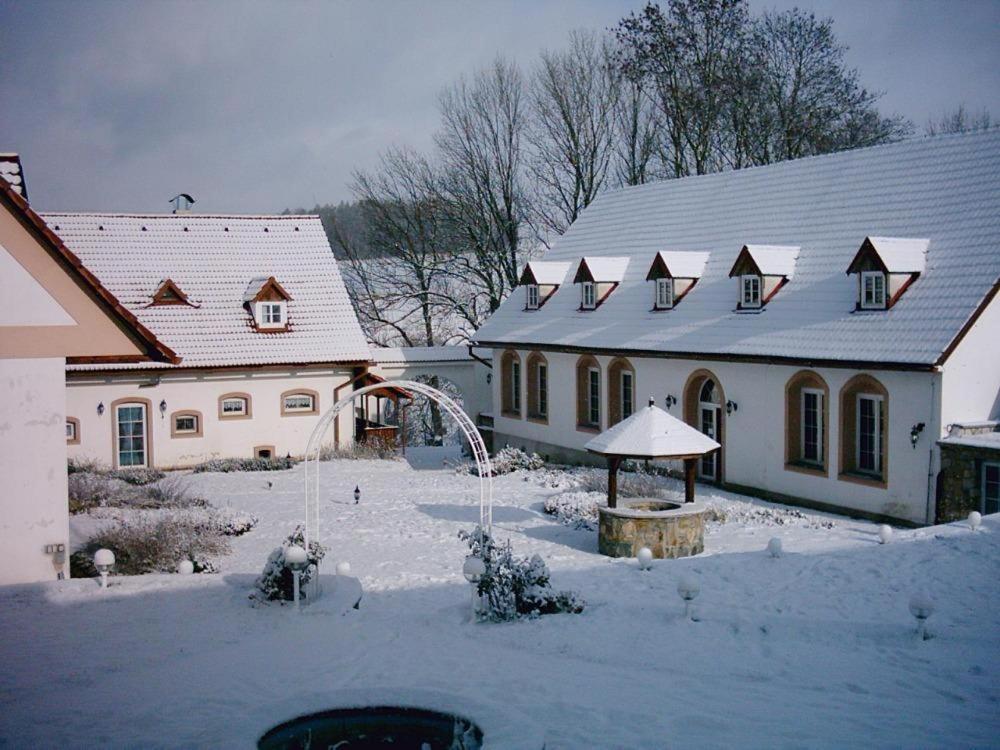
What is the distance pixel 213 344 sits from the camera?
26.7 meters

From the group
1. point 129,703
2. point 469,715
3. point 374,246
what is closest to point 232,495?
point 129,703

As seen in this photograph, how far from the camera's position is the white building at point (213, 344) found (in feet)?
84.2

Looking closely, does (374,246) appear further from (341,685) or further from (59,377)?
(341,685)

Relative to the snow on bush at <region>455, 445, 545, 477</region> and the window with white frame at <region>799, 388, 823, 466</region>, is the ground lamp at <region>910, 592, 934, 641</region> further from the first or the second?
the snow on bush at <region>455, 445, 545, 477</region>

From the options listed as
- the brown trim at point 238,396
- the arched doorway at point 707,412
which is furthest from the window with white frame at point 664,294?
the brown trim at point 238,396

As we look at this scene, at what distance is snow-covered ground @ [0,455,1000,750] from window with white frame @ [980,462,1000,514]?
134cm

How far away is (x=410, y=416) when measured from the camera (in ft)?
167

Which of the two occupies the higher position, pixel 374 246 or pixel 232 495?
pixel 374 246

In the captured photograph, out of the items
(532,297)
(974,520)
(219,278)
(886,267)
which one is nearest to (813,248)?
(886,267)

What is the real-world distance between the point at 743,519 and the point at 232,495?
35.3 ft

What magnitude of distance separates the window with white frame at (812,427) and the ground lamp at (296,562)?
36.9ft

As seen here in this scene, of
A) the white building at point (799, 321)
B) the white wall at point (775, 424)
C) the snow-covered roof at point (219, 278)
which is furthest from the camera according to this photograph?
the snow-covered roof at point (219, 278)

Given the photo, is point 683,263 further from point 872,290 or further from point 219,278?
point 219,278

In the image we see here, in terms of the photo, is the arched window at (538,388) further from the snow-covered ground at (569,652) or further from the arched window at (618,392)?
the snow-covered ground at (569,652)
